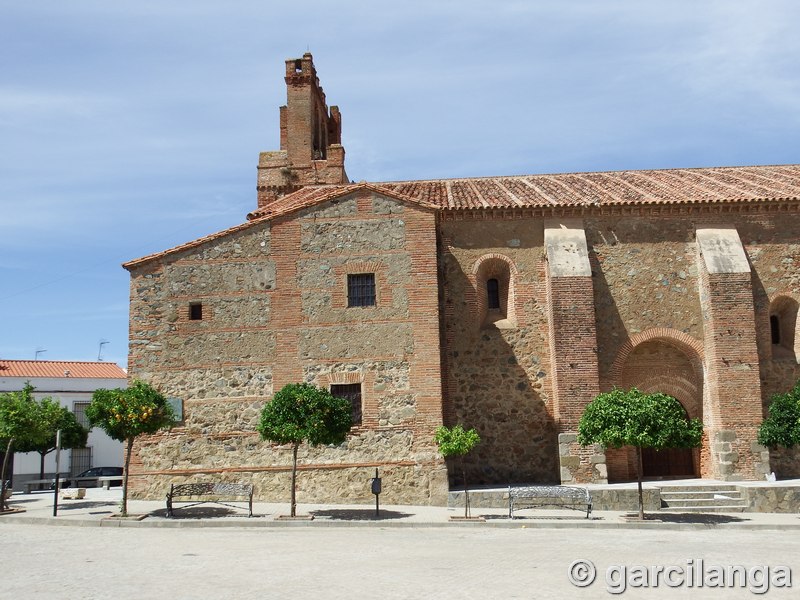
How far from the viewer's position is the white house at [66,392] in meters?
34.4

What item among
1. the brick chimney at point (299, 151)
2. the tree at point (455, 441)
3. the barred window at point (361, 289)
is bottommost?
the tree at point (455, 441)

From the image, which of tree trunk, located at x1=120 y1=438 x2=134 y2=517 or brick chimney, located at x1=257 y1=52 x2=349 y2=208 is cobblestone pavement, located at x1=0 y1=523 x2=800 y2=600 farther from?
brick chimney, located at x1=257 y1=52 x2=349 y2=208

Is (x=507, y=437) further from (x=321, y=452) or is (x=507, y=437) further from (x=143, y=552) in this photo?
(x=143, y=552)

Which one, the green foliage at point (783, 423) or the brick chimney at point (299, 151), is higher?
the brick chimney at point (299, 151)

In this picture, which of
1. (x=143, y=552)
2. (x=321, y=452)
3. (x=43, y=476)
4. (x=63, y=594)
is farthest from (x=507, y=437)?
(x=43, y=476)

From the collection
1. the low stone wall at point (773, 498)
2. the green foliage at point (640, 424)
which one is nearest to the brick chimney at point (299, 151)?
the green foliage at point (640, 424)

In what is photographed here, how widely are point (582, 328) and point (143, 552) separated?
466 inches

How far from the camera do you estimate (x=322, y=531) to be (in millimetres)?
14539

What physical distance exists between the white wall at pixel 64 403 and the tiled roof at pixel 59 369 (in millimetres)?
561

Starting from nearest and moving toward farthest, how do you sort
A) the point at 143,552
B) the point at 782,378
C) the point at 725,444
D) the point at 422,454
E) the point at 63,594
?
the point at 63,594 → the point at 143,552 → the point at 422,454 → the point at 725,444 → the point at 782,378

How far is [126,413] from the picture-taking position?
53.4ft

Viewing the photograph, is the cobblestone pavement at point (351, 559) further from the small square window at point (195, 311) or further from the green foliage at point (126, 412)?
the small square window at point (195, 311)

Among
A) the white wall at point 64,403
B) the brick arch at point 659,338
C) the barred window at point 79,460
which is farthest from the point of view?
the barred window at point 79,460

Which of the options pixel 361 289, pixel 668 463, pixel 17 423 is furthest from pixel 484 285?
pixel 17 423
